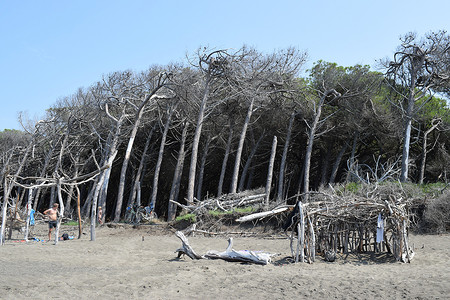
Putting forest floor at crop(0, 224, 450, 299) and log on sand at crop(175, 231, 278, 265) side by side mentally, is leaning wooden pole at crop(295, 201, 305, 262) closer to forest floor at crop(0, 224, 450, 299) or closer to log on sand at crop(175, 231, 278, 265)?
forest floor at crop(0, 224, 450, 299)

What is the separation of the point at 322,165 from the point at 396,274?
63.6ft

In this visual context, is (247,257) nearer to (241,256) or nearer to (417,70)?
(241,256)

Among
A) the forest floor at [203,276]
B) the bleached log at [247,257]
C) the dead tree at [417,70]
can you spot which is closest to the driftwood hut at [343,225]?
the forest floor at [203,276]

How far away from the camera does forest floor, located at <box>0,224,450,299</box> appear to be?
774 centimetres

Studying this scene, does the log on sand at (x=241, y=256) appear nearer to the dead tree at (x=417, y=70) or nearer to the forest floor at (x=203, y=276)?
the forest floor at (x=203, y=276)

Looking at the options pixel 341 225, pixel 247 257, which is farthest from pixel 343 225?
pixel 247 257

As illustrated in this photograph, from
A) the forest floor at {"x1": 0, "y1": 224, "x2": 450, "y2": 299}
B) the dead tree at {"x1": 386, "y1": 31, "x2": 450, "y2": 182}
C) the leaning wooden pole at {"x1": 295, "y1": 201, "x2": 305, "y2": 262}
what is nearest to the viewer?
the forest floor at {"x1": 0, "y1": 224, "x2": 450, "y2": 299}

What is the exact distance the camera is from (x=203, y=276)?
30.1ft

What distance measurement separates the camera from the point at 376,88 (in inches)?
923

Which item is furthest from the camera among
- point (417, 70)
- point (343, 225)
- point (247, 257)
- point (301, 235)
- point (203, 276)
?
point (417, 70)

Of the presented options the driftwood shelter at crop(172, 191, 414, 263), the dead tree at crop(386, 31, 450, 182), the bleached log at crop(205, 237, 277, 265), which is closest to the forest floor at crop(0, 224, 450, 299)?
the bleached log at crop(205, 237, 277, 265)

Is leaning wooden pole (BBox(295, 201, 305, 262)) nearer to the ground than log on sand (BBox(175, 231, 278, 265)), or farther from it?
farther from it

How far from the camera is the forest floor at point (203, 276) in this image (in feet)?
25.4

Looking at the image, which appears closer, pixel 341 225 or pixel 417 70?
pixel 341 225
